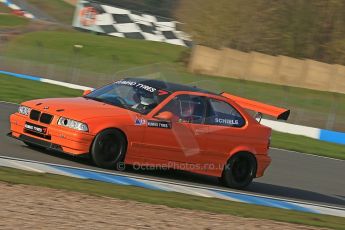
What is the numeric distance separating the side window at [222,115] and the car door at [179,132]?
0.40ft

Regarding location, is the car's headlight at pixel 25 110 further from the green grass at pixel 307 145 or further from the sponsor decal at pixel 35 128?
the green grass at pixel 307 145

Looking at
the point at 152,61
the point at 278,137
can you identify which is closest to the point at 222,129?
the point at 278,137

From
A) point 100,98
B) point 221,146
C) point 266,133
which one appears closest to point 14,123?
point 100,98

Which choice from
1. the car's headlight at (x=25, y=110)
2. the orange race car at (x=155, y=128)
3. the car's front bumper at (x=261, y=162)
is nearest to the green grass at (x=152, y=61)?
the orange race car at (x=155, y=128)

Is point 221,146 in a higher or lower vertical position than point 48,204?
higher

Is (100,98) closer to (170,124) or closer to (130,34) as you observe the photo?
(170,124)

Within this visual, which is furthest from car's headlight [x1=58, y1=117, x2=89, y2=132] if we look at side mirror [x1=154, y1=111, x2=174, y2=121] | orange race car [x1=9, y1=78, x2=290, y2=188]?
side mirror [x1=154, y1=111, x2=174, y2=121]

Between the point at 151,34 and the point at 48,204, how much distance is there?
4987 centimetres

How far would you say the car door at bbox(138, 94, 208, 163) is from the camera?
10211 millimetres

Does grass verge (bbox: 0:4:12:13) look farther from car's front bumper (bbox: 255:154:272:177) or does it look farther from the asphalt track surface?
car's front bumper (bbox: 255:154:272:177)

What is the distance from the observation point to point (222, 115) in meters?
10.9

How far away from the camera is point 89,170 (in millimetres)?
9641

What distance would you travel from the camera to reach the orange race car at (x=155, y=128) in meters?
9.77

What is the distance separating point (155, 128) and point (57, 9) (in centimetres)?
6633
